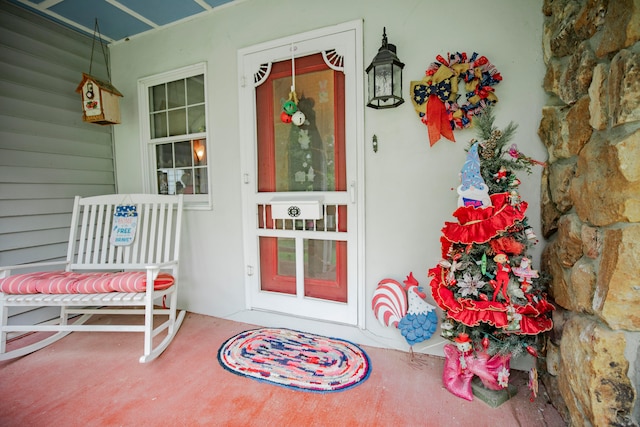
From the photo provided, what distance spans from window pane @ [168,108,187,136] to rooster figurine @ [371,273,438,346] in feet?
7.56

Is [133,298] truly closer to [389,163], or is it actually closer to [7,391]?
[7,391]

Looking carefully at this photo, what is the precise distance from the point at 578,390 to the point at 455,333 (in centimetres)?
51

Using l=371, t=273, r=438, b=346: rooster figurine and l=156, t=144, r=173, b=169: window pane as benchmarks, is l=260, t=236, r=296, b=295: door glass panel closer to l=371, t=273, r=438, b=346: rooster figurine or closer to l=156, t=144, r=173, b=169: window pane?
l=371, t=273, r=438, b=346: rooster figurine

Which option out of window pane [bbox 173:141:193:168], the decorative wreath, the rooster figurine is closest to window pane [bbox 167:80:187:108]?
window pane [bbox 173:141:193:168]

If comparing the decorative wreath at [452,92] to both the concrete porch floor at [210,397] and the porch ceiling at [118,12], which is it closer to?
the concrete porch floor at [210,397]

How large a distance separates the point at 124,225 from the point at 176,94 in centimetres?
132

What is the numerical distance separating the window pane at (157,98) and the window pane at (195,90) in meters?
0.33

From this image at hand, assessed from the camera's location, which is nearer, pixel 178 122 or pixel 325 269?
pixel 325 269

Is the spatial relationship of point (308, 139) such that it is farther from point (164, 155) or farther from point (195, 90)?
point (164, 155)

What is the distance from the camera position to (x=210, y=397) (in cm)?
163

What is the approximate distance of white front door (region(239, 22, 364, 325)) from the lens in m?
2.10

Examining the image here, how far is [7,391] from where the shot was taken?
65.6 inches

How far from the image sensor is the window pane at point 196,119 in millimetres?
2689

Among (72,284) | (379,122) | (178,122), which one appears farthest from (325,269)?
(178,122)
